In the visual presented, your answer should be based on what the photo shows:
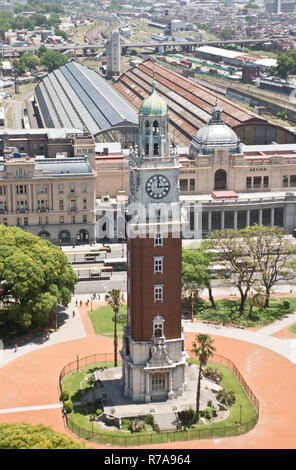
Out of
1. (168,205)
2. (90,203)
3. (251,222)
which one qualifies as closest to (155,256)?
(168,205)

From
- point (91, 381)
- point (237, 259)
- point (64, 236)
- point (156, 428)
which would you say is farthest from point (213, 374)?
point (64, 236)

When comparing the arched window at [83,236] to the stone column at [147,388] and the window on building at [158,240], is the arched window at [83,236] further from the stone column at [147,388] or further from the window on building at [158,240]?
the window on building at [158,240]

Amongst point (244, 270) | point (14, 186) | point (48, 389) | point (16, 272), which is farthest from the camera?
point (14, 186)

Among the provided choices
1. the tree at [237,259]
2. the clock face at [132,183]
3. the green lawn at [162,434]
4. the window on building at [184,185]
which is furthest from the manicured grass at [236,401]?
the window on building at [184,185]

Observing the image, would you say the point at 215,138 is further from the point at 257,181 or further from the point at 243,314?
the point at 243,314

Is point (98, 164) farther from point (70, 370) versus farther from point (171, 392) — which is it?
point (171, 392)

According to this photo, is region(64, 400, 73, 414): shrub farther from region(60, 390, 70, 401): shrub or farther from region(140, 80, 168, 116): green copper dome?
region(140, 80, 168, 116): green copper dome

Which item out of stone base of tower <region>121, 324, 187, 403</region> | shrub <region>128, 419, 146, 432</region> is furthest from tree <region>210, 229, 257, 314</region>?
shrub <region>128, 419, 146, 432</region>
